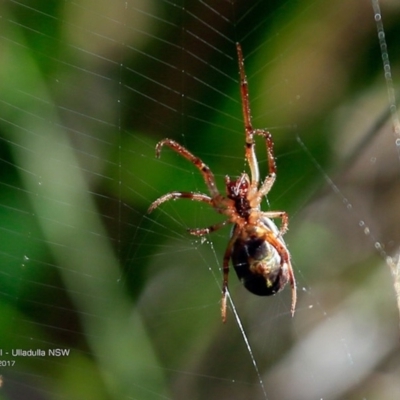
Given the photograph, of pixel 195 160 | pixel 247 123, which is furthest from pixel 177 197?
pixel 247 123

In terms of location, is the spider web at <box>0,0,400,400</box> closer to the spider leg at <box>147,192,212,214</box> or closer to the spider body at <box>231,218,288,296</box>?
the spider leg at <box>147,192,212,214</box>

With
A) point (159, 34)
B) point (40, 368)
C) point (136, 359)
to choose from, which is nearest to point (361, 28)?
point (159, 34)

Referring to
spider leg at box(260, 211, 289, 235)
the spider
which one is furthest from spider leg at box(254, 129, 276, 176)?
spider leg at box(260, 211, 289, 235)

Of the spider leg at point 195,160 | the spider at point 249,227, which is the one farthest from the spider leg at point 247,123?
the spider leg at point 195,160

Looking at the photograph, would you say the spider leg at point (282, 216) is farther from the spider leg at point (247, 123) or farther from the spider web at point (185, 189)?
the spider web at point (185, 189)

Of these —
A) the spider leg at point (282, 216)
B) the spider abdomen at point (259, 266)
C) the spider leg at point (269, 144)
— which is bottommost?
the spider abdomen at point (259, 266)

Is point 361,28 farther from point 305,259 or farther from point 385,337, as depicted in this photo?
point 385,337
